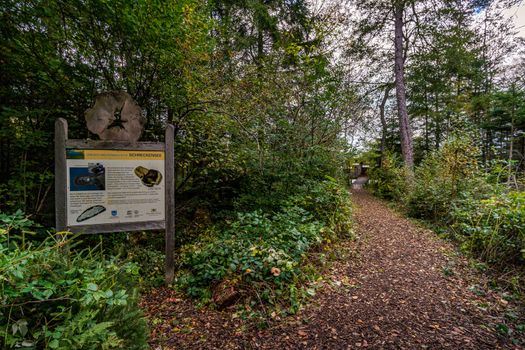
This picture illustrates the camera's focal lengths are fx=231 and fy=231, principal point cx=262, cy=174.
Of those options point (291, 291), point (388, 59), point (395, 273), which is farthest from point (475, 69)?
point (291, 291)

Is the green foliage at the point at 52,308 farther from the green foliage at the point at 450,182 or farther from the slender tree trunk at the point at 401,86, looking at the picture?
the slender tree trunk at the point at 401,86

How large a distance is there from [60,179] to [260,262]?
2.40 meters

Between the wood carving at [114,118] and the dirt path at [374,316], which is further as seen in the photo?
the wood carving at [114,118]

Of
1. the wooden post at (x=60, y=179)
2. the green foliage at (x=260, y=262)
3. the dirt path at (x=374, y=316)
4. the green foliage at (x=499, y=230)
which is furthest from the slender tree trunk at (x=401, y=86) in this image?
the wooden post at (x=60, y=179)

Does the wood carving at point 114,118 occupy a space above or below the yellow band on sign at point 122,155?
above

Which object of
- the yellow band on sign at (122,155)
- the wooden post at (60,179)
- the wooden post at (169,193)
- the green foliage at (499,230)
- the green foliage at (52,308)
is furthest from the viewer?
the green foliage at (499,230)

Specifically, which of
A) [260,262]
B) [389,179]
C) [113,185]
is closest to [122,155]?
[113,185]

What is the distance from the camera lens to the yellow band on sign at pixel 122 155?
261cm

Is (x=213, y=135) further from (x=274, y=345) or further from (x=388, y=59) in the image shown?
(x=388, y=59)

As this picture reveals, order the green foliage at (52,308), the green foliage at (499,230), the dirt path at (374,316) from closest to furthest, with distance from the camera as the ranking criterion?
the green foliage at (52,308)
the dirt path at (374,316)
the green foliage at (499,230)

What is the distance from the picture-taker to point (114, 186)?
270 cm

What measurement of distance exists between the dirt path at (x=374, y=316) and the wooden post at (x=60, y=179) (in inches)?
54.9

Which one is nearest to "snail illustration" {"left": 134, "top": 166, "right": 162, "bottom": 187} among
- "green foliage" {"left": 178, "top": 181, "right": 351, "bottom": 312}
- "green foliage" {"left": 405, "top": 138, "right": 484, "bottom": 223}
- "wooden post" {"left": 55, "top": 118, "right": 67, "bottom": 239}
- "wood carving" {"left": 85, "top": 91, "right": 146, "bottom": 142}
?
"wood carving" {"left": 85, "top": 91, "right": 146, "bottom": 142}

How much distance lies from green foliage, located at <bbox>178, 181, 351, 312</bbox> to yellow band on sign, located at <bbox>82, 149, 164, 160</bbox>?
148 cm
